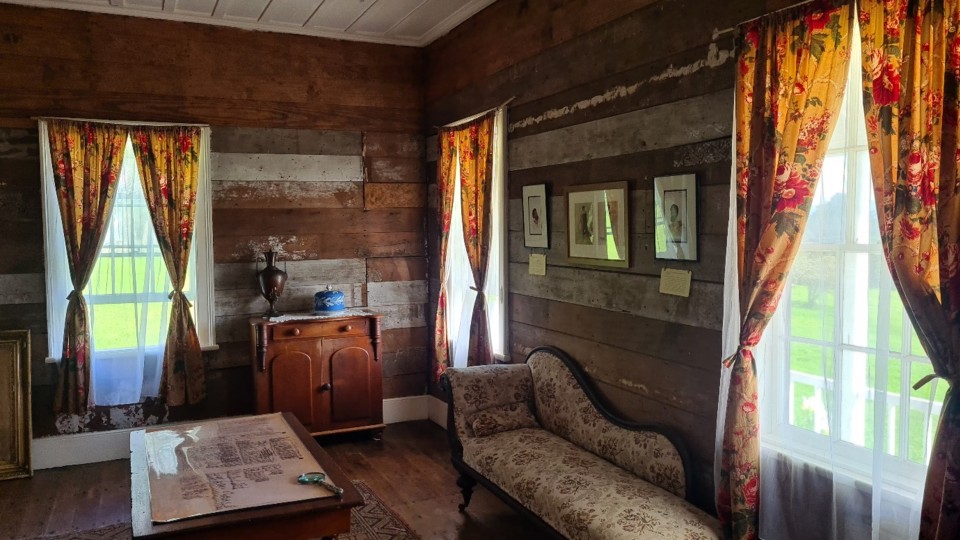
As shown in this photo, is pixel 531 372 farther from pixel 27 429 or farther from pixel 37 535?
pixel 27 429

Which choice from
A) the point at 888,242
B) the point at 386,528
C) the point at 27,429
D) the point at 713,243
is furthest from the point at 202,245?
the point at 888,242

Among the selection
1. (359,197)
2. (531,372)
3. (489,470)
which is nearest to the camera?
(489,470)

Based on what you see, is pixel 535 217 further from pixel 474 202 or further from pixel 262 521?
pixel 262 521

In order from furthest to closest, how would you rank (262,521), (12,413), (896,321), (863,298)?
(12,413), (262,521), (863,298), (896,321)

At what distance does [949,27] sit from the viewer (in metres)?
1.97

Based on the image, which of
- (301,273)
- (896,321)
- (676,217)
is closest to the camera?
(896,321)

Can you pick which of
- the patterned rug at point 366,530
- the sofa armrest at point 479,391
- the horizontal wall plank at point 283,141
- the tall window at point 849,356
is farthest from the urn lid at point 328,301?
the tall window at point 849,356

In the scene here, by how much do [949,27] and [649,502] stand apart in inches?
71.8

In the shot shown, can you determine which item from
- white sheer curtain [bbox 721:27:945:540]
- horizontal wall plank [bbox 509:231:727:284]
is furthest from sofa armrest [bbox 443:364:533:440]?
white sheer curtain [bbox 721:27:945:540]

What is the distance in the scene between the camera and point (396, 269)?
548 centimetres

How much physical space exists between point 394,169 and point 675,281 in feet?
9.56

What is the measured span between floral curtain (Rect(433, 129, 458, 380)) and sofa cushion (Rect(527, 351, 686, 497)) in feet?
3.73

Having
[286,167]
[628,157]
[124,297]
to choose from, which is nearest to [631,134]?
[628,157]

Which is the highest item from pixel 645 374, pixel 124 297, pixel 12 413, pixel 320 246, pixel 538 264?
pixel 320 246
